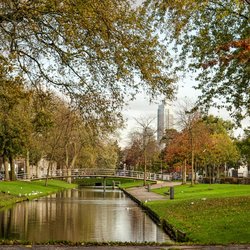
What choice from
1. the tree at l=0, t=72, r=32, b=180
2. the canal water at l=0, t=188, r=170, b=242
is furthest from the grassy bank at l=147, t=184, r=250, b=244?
the tree at l=0, t=72, r=32, b=180

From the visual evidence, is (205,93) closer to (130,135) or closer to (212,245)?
(212,245)

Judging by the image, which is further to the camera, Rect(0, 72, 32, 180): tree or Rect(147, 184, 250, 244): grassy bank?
Rect(147, 184, 250, 244): grassy bank

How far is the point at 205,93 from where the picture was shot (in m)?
25.7

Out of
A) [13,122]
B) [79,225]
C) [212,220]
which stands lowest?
[79,225]

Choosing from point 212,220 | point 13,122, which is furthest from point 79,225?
point 13,122

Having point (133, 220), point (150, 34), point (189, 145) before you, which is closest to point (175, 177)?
point (189, 145)

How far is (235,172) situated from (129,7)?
8001 cm

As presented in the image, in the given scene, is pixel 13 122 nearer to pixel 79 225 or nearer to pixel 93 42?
pixel 79 225

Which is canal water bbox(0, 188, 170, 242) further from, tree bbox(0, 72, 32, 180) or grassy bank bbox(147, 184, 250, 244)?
tree bbox(0, 72, 32, 180)

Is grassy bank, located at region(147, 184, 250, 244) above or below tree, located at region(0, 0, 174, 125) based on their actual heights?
below

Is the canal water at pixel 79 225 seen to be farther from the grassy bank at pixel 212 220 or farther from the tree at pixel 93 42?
the tree at pixel 93 42

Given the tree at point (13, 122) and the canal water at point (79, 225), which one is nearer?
the tree at point (13, 122)

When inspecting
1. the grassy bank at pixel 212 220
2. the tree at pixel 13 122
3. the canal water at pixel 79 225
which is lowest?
the canal water at pixel 79 225

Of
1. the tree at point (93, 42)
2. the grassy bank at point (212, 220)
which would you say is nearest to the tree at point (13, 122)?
the tree at point (93, 42)
